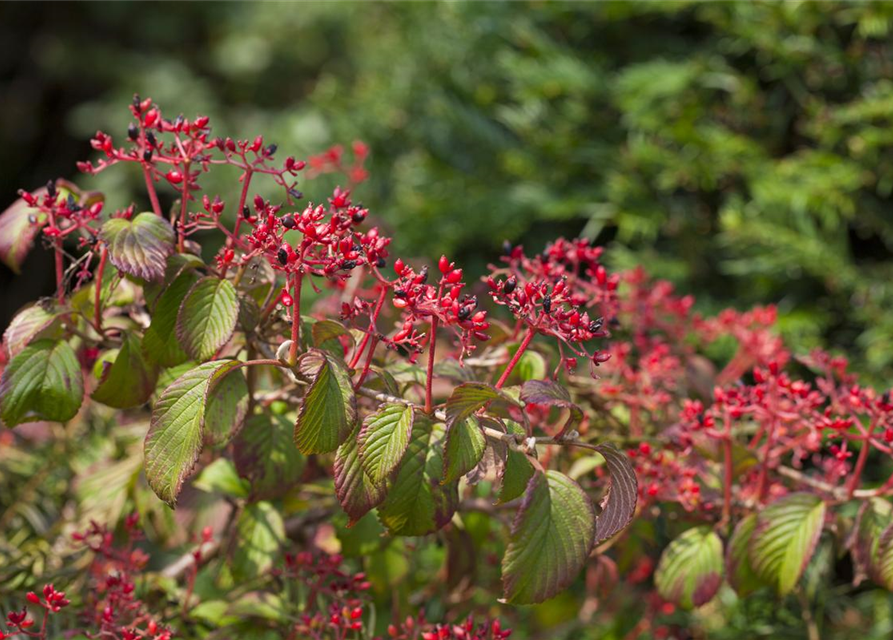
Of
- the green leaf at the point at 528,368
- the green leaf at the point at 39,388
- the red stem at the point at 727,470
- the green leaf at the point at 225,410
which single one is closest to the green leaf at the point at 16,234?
the green leaf at the point at 39,388

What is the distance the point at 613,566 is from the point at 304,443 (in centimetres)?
46

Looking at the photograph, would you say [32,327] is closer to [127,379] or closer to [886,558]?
[127,379]

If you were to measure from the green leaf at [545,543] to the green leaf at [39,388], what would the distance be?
1.16ft

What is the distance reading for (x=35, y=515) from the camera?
111 cm

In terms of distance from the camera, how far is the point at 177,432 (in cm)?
59

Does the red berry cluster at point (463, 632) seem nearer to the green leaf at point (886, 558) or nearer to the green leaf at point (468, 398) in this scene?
the green leaf at point (468, 398)

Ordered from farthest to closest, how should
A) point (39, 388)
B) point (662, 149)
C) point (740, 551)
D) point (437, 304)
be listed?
point (662, 149)
point (740, 551)
point (39, 388)
point (437, 304)

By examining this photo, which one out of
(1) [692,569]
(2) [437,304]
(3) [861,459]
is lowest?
(1) [692,569]

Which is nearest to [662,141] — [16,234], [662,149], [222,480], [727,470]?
[662,149]

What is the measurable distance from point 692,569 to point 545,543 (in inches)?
11.6

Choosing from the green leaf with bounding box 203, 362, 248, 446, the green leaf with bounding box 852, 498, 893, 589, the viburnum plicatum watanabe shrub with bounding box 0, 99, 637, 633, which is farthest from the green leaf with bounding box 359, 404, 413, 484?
the green leaf with bounding box 852, 498, 893, 589

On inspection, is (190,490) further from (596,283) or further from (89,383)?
(596,283)

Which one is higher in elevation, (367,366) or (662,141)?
(367,366)

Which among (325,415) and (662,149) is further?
(662,149)
